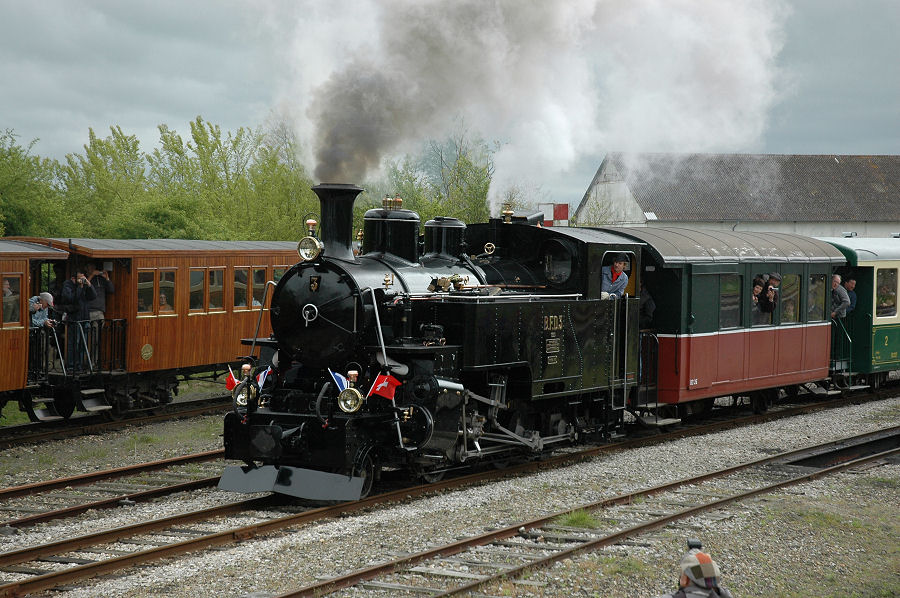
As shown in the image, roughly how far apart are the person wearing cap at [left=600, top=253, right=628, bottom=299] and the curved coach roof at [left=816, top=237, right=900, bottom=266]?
22.8 feet

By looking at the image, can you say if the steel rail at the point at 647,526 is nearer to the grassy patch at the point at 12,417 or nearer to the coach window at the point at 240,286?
the coach window at the point at 240,286

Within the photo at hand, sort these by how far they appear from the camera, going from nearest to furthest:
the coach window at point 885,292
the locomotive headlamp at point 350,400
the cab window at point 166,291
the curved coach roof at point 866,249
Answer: the locomotive headlamp at point 350,400 → the cab window at point 166,291 → the curved coach roof at point 866,249 → the coach window at point 885,292

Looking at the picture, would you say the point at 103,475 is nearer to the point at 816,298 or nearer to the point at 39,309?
the point at 39,309

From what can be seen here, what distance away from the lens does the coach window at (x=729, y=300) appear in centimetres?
1297

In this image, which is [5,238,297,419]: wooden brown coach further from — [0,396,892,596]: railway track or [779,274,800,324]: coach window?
[779,274,800,324]: coach window

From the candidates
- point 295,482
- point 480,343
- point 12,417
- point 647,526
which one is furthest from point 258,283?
point 647,526

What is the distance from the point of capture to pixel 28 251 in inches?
496

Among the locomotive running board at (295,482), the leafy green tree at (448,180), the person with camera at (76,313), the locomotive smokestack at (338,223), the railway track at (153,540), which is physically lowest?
the railway track at (153,540)

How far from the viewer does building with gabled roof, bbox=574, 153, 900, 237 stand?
137 feet

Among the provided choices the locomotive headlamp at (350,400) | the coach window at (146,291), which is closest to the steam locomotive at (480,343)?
the locomotive headlamp at (350,400)

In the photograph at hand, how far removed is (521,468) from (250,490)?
3.29 metres

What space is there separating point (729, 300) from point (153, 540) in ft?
28.3

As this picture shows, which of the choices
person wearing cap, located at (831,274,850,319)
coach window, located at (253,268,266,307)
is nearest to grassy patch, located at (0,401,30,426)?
coach window, located at (253,268,266,307)

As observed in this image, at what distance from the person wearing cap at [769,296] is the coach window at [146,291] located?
8990 mm
